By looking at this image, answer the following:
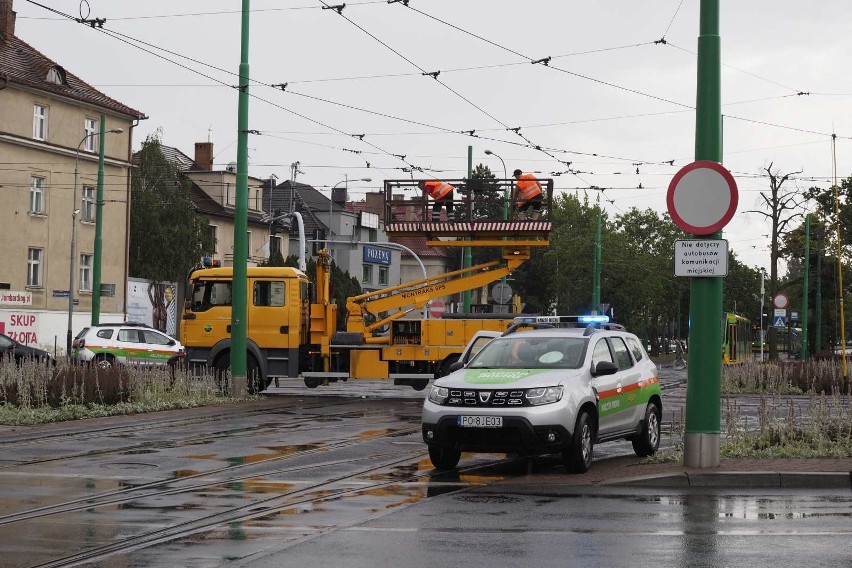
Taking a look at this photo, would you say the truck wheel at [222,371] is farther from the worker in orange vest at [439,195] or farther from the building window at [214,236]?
the building window at [214,236]

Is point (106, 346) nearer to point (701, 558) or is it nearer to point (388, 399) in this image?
point (388, 399)

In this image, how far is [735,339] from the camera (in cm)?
6241

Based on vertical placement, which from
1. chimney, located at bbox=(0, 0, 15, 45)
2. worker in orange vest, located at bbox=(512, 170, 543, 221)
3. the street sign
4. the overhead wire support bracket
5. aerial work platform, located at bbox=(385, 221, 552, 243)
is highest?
chimney, located at bbox=(0, 0, 15, 45)

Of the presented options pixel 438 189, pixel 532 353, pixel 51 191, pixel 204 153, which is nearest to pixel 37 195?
pixel 51 191

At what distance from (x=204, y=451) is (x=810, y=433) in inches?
276

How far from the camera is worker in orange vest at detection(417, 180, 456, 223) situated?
96.7ft

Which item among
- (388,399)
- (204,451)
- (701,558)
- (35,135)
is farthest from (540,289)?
(701,558)

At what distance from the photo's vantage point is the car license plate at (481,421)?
42.9 feet

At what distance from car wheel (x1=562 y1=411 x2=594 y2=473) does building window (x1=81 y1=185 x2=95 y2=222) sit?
46.8m

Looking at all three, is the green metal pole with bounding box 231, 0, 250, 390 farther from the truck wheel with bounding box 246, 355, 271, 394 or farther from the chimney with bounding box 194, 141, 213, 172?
the chimney with bounding box 194, 141, 213, 172

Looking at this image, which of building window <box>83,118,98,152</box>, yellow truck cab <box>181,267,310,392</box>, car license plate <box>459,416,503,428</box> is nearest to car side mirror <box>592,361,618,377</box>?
car license plate <box>459,416,503,428</box>

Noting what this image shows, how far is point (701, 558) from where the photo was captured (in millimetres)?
8078

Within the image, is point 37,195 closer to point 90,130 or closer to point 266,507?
point 90,130

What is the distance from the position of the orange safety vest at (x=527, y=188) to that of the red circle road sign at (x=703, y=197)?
15821 millimetres
